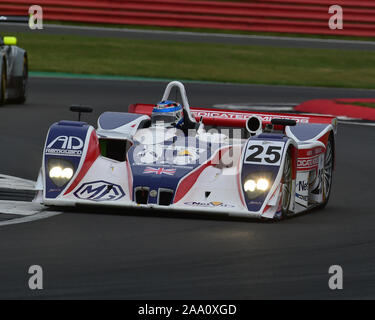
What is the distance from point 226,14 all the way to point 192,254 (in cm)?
2967

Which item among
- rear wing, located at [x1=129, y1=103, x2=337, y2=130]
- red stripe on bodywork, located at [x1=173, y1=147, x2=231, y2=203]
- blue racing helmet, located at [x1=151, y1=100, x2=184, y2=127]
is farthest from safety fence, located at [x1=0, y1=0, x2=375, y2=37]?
red stripe on bodywork, located at [x1=173, y1=147, x2=231, y2=203]

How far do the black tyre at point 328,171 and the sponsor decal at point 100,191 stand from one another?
2.41 metres

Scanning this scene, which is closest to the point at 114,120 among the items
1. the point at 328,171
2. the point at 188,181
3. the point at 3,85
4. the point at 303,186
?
the point at 188,181

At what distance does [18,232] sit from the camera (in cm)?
959

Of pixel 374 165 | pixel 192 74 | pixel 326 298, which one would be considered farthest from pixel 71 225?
pixel 192 74

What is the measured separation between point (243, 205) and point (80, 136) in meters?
1.67

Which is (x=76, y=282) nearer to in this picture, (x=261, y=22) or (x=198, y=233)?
(x=198, y=233)

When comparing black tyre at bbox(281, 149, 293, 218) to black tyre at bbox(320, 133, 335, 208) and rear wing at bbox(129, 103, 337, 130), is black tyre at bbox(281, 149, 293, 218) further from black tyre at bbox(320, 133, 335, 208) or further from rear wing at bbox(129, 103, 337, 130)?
rear wing at bbox(129, 103, 337, 130)

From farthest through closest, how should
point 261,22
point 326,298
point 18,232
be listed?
point 261,22, point 18,232, point 326,298

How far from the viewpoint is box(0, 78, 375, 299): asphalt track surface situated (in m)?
7.64

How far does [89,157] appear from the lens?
10906mm

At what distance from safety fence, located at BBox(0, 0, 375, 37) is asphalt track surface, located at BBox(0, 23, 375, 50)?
13.5 inches

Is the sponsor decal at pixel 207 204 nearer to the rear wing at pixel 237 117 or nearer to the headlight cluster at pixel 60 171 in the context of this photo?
the headlight cluster at pixel 60 171

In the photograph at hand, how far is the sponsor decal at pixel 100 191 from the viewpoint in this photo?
10586 mm
